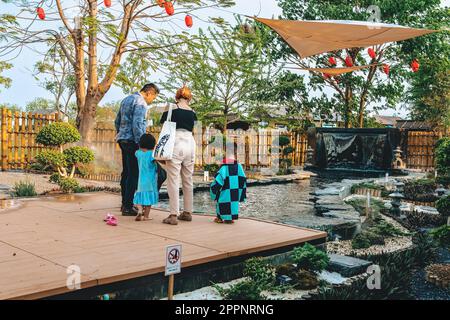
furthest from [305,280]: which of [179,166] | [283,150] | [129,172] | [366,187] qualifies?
[283,150]

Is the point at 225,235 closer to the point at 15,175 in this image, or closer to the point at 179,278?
the point at 179,278

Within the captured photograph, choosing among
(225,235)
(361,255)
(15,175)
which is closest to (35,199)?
(225,235)

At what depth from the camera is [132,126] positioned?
591 centimetres

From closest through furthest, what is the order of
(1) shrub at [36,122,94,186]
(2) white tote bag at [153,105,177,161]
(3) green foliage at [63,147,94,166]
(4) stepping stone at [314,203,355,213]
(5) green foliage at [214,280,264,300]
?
(5) green foliage at [214,280,264,300], (2) white tote bag at [153,105,177,161], (4) stepping stone at [314,203,355,213], (1) shrub at [36,122,94,186], (3) green foliage at [63,147,94,166]

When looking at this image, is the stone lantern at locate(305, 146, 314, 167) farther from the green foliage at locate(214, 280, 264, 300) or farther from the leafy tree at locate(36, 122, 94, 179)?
the green foliage at locate(214, 280, 264, 300)

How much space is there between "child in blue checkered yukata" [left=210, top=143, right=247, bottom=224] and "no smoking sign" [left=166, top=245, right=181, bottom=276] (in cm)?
271

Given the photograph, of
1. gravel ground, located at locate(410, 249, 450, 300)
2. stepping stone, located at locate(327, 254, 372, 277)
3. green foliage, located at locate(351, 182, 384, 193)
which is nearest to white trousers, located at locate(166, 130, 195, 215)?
stepping stone, located at locate(327, 254, 372, 277)

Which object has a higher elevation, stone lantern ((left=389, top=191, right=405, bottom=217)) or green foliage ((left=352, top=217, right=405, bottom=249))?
stone lantern ((left=389, top=191, right=405, bottom=217))

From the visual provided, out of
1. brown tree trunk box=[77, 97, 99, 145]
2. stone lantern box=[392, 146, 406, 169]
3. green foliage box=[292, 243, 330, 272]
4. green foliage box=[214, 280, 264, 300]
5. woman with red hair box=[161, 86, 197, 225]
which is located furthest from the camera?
stone lantern box=[392, 146, 406, 169]

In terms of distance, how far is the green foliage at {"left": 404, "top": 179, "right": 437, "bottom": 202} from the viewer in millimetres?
10977

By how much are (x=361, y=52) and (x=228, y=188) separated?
19.8m

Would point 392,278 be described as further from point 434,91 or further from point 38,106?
point 38,106

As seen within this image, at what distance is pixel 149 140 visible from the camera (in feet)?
18.5

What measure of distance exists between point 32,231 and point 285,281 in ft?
9.18
